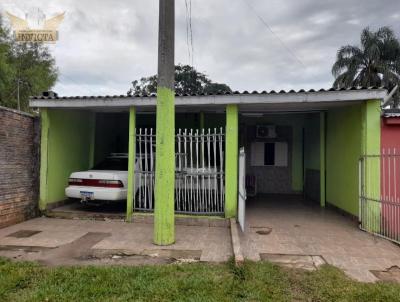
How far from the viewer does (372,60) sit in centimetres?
2225

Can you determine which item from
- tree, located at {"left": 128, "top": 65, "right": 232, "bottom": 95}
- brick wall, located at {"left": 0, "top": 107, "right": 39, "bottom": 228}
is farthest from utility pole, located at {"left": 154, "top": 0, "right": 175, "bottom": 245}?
tree, located at {"left": 128, "top": 65, "right": 232, "bottom": 95}

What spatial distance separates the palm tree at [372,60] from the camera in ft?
71.9

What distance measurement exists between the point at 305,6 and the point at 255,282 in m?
6.31

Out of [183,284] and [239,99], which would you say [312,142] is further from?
[183,284]

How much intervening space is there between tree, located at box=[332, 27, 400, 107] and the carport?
44.0 feet

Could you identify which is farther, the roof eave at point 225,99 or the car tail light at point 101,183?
the car tail light at point 101,183

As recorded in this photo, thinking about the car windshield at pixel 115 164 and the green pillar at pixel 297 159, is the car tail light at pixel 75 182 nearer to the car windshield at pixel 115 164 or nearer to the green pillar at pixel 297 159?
the car windshield at pixel 115 164

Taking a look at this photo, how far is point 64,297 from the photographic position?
365 cm

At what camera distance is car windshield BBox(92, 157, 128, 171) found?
28.7 feet

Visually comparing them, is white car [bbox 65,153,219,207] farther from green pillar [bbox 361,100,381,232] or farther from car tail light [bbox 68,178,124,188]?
green pillar [bbox 361,100,381,232]

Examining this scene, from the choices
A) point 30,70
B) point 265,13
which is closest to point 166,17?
point 265,13

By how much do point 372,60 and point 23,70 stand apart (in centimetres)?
2491

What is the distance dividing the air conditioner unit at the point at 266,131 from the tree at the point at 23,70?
51.9 feet

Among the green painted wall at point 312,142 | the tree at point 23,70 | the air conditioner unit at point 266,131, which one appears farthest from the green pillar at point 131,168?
the tree at point 23,70
